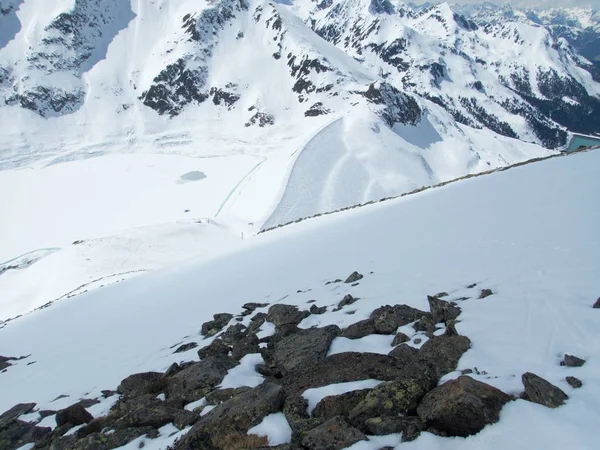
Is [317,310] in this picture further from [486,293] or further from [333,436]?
[333,436]

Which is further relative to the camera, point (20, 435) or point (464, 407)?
point (20, 435)

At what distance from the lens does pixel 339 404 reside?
550 centimetres

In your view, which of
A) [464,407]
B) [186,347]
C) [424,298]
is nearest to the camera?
[464,407]

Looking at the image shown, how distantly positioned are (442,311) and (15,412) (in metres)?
10.0

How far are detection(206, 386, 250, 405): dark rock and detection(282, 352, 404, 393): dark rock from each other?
0.83 m

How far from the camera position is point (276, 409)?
5852 millimetres

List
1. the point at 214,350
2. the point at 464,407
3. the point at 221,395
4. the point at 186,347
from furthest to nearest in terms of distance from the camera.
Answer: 1. the point at 186,347
2. the point at 214,350
3. the point at 221,395
4. the point at 464,407

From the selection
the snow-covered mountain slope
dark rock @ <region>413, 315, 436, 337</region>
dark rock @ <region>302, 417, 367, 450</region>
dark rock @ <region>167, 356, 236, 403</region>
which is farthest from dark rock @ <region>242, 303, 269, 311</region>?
the snow-covered mountain slope

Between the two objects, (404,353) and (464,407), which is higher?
(464,407)

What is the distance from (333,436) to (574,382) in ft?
10.5

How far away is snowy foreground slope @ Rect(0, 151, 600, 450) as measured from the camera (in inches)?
220

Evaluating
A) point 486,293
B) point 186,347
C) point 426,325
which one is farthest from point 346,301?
point 186,347

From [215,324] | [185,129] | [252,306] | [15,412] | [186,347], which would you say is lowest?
[15,412]

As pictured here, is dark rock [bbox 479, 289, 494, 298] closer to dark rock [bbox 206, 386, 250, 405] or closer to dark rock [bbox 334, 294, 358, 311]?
dark rock [bbox 334, 294, 358, 311]
